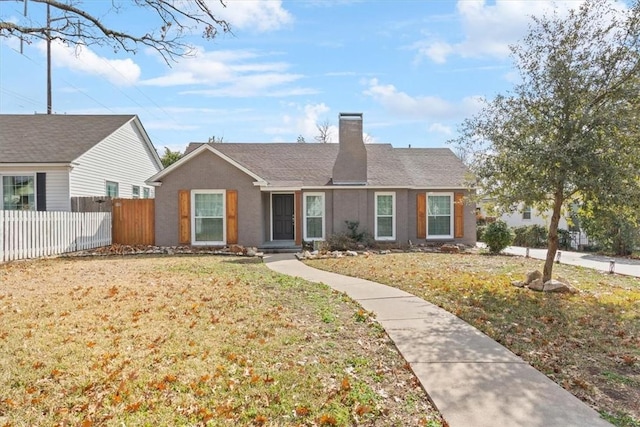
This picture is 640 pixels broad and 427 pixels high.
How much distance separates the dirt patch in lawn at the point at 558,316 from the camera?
4391mm

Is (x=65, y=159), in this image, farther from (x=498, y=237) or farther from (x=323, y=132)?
(x=323, y=132)

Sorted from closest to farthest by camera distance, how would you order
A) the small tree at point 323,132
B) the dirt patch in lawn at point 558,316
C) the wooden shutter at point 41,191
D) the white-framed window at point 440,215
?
the dirt patch in lawn at point 558,316 → the wooden shutter at point 41,191 → the white-framed window at point 440,215 → the small tree at point 323,132

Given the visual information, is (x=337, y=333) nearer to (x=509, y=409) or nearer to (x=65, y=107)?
(x=509, y=409)

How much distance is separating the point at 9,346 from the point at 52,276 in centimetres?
545

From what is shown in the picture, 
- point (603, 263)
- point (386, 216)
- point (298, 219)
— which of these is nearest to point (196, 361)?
point (298, 219)

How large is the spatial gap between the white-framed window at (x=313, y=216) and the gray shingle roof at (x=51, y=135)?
382 inches

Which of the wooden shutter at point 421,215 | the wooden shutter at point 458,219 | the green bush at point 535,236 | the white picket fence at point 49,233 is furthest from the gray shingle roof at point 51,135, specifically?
the green bush at point 535,236

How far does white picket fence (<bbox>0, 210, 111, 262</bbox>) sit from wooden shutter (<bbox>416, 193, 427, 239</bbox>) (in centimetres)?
1290

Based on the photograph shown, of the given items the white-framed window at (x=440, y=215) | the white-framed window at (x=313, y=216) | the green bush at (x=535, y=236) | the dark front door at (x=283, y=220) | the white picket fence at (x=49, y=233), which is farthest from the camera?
the green bush at (x=535, y=236)

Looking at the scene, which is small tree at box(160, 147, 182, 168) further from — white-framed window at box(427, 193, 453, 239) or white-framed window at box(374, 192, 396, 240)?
white-framed window at box(427, 193, 453, 239)

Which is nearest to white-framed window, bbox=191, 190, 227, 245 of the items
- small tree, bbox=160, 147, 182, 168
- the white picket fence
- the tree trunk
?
the white picket fence

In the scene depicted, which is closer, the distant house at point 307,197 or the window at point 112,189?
the distant house at point 307,197

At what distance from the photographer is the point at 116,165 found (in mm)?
20891

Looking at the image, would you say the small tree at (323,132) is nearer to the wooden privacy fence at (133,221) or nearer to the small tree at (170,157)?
the small tree at (170,157)
